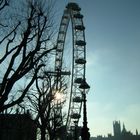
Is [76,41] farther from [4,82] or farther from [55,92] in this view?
A: [4,82]

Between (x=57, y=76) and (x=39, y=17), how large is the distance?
1599 centimetres

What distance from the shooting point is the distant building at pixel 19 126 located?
38781 millimetres

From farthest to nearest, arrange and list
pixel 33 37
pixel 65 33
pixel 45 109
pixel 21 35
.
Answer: pixel 65 33 < pixel 45 109 < pixel 21 35 < pixel 33 37

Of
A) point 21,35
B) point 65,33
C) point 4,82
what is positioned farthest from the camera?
point 65,33

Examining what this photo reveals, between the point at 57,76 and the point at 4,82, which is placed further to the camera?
the point at 57,76

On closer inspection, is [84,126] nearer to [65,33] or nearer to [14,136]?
[65,33]

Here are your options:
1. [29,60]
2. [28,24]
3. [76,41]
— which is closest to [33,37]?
[28,24]

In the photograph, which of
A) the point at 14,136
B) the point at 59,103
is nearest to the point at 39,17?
the point at 59,103

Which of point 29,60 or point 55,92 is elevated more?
point 55,92

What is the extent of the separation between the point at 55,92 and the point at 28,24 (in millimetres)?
17432

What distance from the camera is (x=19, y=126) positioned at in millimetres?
50688

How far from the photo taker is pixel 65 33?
170ft

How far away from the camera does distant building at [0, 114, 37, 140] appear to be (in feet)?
127

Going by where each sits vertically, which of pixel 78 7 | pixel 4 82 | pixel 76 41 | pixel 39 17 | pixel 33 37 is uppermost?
pixel 78 7
